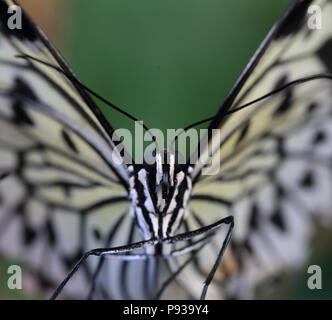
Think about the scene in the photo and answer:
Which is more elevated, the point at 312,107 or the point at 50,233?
the point at 312,107

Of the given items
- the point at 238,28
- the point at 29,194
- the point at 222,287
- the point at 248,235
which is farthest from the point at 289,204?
the point at 29,194

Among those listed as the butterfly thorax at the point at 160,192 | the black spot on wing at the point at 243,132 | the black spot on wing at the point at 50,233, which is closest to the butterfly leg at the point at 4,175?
the black spot on wing at the point at 50,233

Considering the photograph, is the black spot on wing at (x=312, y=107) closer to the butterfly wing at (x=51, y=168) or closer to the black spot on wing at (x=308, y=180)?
the black spot on wing at (x=308, y=180)

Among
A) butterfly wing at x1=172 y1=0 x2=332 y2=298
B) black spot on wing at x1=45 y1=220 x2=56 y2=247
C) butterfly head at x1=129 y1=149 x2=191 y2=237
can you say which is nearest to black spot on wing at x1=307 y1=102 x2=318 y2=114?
butterfly wing at x1=172 y1=0 x2=332 y2=298

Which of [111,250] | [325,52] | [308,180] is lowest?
[111,250]

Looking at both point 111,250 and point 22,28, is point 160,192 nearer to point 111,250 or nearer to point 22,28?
point 111,250

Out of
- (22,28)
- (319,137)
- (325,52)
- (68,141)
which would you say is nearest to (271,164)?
(319,137)
